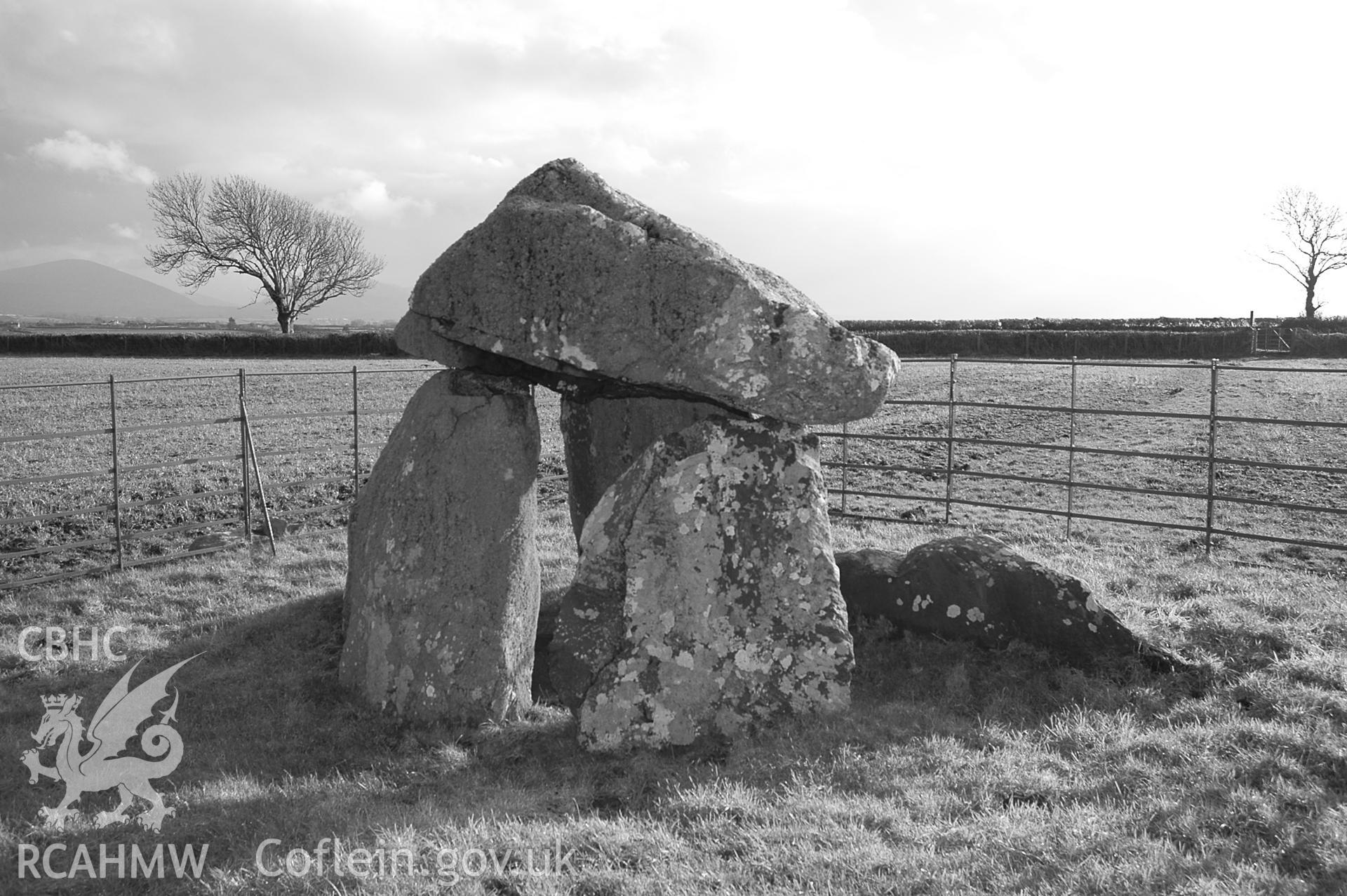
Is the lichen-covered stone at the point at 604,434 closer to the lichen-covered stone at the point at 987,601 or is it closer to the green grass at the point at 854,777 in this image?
the lichen-covered stone at the point at 987,601

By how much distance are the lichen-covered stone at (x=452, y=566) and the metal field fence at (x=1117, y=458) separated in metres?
4.05

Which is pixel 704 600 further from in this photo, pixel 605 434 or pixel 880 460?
pixel 880 460

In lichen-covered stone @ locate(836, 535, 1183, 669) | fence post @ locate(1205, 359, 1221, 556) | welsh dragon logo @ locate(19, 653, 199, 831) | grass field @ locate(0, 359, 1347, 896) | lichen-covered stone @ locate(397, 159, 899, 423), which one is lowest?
welsh dragon logo @ locate(19, 653, 199, 831)

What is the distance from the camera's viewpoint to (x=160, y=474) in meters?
14.2

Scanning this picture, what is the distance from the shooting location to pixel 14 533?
1103 cm

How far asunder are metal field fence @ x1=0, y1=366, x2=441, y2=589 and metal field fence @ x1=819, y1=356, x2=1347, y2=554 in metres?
6.82

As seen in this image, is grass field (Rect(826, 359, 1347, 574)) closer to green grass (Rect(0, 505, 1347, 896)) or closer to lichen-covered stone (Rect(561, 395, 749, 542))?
green grass (Rect(0, 505, 1347, 896))

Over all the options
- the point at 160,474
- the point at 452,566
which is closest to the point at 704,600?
the point at 452,566

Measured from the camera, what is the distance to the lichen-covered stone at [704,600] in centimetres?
594

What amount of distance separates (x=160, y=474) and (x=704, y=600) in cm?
1112

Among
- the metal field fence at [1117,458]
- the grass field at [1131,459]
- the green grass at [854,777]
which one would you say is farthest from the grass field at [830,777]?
the grass field at [1131,459]

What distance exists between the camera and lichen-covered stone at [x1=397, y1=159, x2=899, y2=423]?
6188 millimetres

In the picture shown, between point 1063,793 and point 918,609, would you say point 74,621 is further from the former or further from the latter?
point 1063,793

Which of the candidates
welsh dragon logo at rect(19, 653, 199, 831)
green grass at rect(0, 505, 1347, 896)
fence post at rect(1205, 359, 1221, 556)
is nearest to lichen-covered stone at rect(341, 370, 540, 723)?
green grass at rect(0, 505, 1347, 896)
